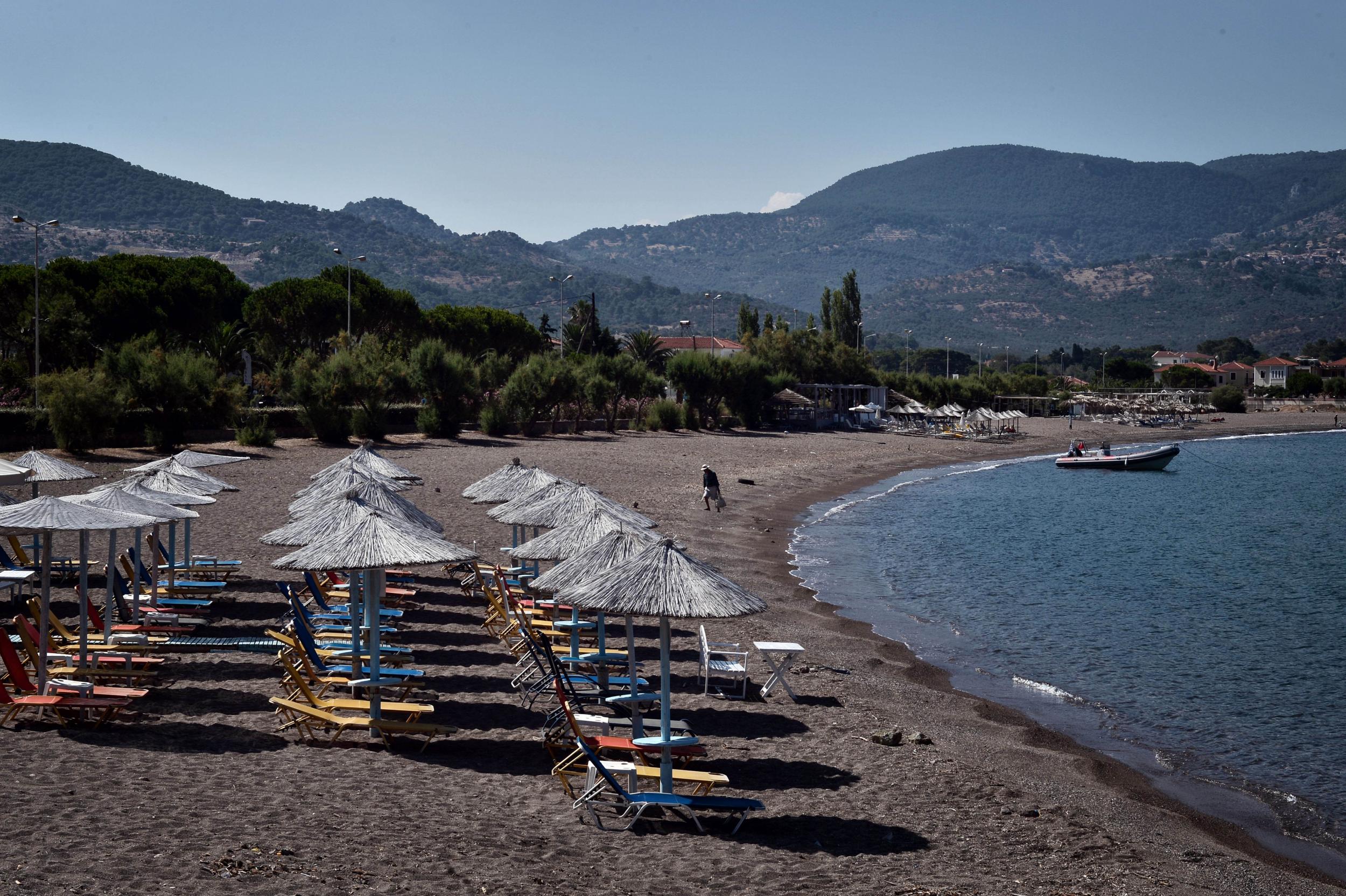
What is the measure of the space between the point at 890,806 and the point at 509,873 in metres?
3.60

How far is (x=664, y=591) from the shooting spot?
880 cm

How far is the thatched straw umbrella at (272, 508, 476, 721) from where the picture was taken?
9930 millimetres

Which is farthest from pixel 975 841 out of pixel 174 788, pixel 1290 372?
pixel 1290 372

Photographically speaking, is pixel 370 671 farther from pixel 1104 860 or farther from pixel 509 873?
pixel 1104 860

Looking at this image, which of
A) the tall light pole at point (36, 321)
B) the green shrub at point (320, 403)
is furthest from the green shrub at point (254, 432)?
the tall light pole at point (36, 321)

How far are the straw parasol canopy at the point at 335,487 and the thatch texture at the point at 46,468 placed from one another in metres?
2.74

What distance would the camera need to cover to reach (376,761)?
934cm

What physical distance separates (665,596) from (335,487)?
9.16 m

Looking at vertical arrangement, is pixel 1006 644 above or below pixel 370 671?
below

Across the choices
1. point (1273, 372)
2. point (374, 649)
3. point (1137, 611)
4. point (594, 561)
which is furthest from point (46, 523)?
point (1273, 372)

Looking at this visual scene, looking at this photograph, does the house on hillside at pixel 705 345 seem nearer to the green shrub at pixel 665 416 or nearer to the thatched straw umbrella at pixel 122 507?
the green shrub at pixel 665 416

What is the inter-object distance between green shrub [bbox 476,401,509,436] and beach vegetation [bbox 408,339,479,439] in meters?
1.05

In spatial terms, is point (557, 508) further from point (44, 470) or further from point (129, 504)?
point (44, 470)

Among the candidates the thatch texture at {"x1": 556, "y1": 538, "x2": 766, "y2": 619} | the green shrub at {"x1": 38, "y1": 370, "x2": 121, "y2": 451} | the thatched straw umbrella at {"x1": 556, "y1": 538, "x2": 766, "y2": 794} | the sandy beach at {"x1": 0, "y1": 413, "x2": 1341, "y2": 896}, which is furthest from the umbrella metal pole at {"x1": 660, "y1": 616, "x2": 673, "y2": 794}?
the green shrub at {"x1": 38, "y1": 370, "x2": 121, "y2": 451}
